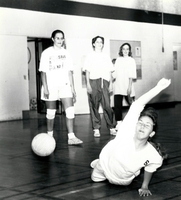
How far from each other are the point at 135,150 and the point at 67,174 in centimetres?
111

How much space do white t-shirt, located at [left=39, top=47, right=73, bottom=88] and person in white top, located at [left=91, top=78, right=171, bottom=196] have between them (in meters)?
2.93

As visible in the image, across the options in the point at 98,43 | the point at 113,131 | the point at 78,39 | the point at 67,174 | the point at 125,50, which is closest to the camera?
the point at 67,174

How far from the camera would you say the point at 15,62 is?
12398 mm

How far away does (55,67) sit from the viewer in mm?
7246

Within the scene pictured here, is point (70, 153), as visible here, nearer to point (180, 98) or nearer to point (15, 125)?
point (15, 125)

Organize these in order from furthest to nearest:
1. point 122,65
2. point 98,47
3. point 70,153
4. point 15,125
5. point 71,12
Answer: point 71,12
point 15,125
point 122,65
point 98,47
point 70,153

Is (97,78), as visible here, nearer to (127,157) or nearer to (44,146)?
(44,146)

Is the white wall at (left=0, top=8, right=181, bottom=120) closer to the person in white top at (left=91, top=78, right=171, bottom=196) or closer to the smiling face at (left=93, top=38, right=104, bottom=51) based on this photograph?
the smiling face at (left=93, top=38, right=104, bottom=51)

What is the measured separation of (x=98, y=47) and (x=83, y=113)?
5.97 metres

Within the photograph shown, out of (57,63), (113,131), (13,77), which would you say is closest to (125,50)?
(113,131)

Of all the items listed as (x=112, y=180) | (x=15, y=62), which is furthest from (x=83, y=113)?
(x=112, y=180)

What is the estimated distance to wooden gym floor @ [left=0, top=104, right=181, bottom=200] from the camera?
4.13 m

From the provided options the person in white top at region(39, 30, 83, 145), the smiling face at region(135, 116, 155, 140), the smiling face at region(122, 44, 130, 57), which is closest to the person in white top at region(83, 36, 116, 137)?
the smiling face at region(122, 44, 130, 57)

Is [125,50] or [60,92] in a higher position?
[125,50]
